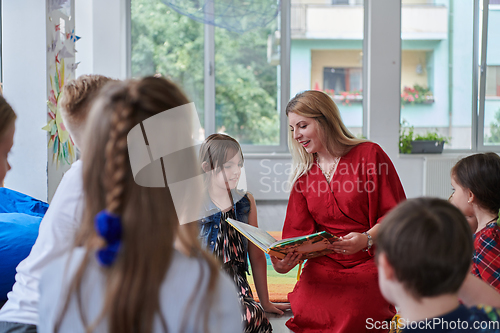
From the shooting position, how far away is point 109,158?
654 millimetres

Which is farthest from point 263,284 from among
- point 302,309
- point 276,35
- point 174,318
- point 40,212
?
point 276,35

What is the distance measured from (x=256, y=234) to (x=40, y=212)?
101 cm

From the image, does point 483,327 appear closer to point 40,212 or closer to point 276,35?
point 40,212

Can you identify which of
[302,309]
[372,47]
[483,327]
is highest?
[372,47]

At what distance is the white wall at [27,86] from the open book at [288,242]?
1369mm

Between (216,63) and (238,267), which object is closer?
(238,267)

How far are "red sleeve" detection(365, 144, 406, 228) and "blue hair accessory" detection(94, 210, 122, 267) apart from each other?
1.38 metres

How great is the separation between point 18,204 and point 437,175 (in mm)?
4350

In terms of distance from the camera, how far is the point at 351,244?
5.42 feet

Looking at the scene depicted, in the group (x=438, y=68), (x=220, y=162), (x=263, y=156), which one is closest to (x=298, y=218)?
(x=220, y=162)

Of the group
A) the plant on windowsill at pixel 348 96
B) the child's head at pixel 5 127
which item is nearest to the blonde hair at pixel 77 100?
the child's head at pixel 5 127

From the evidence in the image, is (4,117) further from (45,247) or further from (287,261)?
(287,261)

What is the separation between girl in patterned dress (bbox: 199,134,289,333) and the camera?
6.04ft

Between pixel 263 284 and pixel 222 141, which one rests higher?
pixel 222 141
